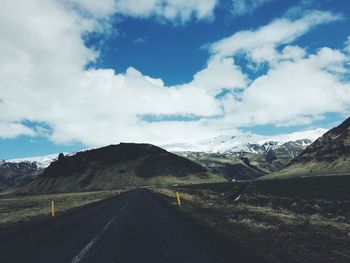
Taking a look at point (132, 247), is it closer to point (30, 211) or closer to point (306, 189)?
point (30, 211)

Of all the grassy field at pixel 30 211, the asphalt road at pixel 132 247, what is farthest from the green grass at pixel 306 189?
the asphalt road at pixel 132 247

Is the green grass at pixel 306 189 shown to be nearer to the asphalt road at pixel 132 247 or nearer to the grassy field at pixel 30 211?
the grassy field at pixel 30 211

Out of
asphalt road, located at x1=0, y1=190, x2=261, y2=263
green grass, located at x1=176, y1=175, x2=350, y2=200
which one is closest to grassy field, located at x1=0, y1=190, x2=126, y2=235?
asphalt road, located at x1=0, y1=190, x2=261, y2=263

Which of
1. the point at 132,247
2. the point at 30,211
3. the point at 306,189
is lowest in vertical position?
the point at 132,247

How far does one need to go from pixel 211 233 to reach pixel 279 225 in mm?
3445

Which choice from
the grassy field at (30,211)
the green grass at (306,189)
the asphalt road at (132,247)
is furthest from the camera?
the green grass at (306,189)

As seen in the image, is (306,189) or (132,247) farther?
(306,189)

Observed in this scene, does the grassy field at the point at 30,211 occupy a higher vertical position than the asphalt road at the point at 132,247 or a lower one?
higher

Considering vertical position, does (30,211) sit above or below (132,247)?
above

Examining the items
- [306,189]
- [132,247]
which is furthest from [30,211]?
[306,189]

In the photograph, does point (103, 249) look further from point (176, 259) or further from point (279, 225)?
point (279, 225)

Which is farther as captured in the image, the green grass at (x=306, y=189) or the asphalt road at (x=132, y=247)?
the green grass at (x=306, y=189)

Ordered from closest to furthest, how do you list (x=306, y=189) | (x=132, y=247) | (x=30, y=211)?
(x=132, y=247) < (x=30, y=211) < (x=306, y=189)

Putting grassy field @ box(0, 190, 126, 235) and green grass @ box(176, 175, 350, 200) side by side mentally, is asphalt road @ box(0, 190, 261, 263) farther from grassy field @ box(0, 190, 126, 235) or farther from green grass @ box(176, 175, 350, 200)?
green grass @ box(176, 175, 350, 200)
